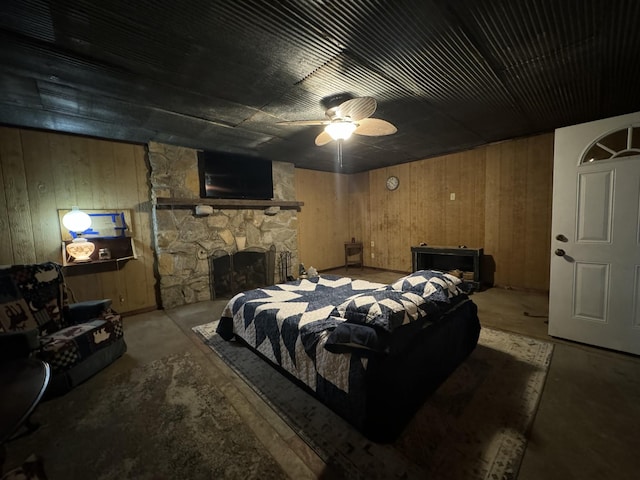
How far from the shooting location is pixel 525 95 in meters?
2.47

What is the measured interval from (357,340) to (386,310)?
231 millimetres

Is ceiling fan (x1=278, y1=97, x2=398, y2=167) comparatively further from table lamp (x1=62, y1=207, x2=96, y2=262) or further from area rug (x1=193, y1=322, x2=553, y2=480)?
table lamp (x1=62, y1=207, x2=96, y2=262)

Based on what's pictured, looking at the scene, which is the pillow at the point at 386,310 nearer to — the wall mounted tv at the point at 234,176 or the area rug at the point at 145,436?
the area rug at the point at 145,436

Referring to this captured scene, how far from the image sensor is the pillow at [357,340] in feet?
4.50

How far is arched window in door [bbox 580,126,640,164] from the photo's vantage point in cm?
213

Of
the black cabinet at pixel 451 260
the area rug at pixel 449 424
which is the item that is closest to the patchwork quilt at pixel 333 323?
A: the area rug at pixel 449 424

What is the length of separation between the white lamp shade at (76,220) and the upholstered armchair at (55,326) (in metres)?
0.68

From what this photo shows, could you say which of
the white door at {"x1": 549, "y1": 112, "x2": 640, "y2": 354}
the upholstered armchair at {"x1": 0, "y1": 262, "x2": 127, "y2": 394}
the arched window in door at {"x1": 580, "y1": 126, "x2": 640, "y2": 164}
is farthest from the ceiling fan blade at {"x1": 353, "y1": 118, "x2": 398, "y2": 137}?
the upholstered armchair at {"x1": 0, "y1": 262, "x2": 127, "y2": 394}

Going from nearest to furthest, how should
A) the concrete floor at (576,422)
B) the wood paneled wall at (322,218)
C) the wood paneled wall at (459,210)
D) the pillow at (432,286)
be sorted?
the concrete floor at (576,422), the pillow at (432,286), the wood paneled wall at (459,210), the wood paneled wall at (322,218)

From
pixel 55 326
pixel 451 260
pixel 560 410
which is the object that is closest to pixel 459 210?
pixel 451 260

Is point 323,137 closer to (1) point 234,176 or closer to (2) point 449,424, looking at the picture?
(1) point 234,176

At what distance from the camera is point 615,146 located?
2.24 metres

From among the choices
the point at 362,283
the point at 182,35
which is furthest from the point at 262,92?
the point at 362,283

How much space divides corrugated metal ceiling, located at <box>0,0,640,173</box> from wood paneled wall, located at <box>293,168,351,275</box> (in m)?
2.50
